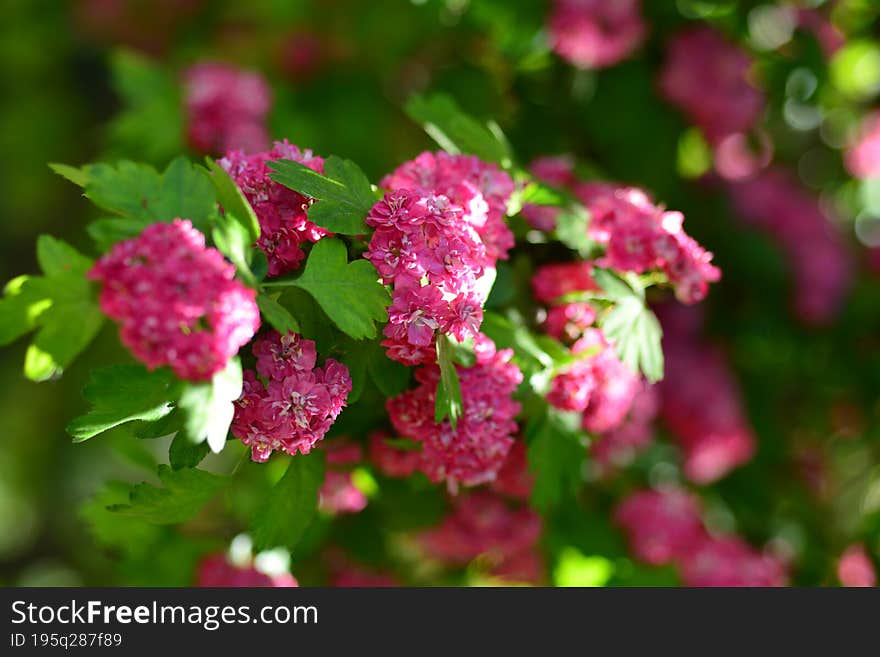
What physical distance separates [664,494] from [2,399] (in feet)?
10.4

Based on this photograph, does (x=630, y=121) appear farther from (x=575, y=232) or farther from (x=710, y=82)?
(x=575, y=232)

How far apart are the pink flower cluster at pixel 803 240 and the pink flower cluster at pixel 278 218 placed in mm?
1559

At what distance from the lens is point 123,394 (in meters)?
0.90

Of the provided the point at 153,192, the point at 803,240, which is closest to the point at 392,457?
the point at 153,192

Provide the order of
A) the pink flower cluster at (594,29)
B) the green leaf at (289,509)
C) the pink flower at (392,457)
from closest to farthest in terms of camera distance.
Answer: the green leaf at (289,509), the pink flower at (392,457), the pink flower cluster at (594,29)

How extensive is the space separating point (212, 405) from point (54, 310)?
0.22 meters

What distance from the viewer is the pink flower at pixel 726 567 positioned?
6.51ft

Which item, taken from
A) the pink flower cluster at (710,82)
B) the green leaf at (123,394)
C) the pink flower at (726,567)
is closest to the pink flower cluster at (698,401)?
the pink flower at (726,567)

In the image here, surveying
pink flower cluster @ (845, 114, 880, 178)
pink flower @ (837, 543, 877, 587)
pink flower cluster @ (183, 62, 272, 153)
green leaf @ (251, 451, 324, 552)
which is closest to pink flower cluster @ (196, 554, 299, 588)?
green leaf @ (251, 451, 324, 552)

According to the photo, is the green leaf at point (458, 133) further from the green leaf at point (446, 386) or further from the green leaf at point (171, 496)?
the green leaf at point (171, 496)

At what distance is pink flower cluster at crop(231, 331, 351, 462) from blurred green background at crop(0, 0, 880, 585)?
744 mm

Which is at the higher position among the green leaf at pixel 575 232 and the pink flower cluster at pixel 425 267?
the pink flower cluster at pixel 425 267

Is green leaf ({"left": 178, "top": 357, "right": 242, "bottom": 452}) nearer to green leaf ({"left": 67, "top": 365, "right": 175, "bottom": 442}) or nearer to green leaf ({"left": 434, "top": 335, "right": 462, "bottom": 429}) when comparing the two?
green leaf ({"left": 67, "top": 365, "right": 175, "bottom": 442})

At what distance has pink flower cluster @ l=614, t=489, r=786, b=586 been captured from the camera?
6.44 ft
